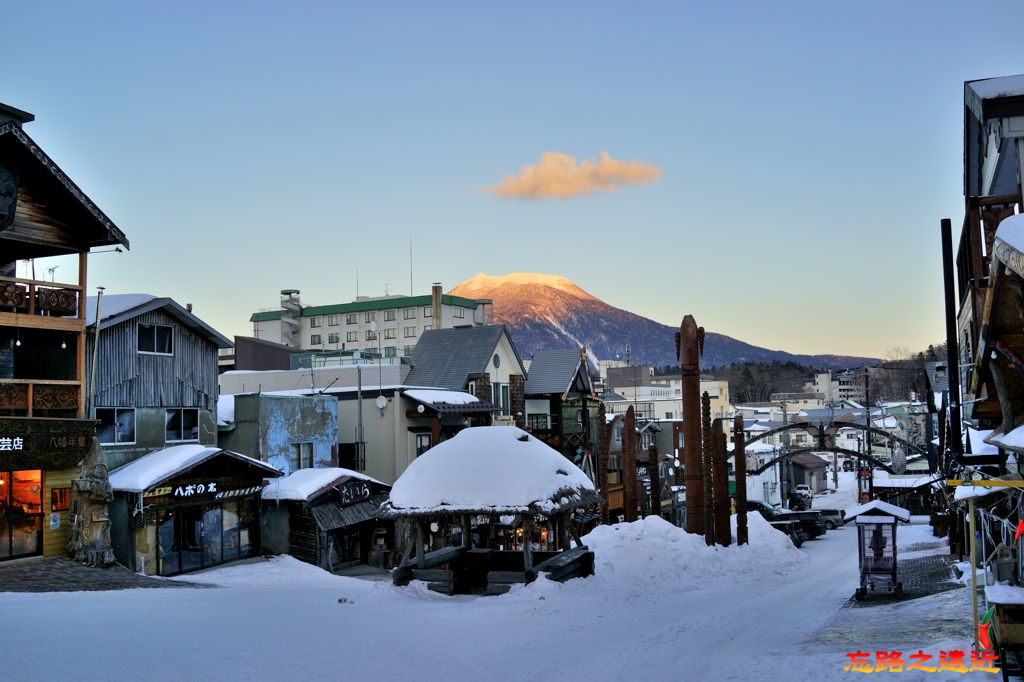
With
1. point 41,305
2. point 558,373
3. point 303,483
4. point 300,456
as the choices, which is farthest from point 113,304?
point 558,373

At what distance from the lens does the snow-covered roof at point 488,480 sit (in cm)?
2253

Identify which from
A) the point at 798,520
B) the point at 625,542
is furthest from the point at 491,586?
the point at 798,520

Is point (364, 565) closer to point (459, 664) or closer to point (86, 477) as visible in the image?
point (86, 477)

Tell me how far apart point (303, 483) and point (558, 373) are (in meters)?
24.7

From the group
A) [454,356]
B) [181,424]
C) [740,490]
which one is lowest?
[740,490]

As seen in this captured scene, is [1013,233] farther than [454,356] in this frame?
No

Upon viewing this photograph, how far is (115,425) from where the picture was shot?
3038 cm

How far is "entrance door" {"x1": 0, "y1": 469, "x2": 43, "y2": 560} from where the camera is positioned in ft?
83.3

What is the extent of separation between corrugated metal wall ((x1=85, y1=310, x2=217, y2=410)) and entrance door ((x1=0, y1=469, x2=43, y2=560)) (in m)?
4.04

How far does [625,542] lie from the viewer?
26.7 metres

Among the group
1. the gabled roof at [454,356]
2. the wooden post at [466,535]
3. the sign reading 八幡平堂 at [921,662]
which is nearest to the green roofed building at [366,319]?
the gabled roof at [454,356]

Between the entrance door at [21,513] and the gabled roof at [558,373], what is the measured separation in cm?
3210

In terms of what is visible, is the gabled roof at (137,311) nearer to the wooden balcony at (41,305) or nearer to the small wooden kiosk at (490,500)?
the wooden balcony at (41,305)

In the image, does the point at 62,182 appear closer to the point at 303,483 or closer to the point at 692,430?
the point at 303,483
